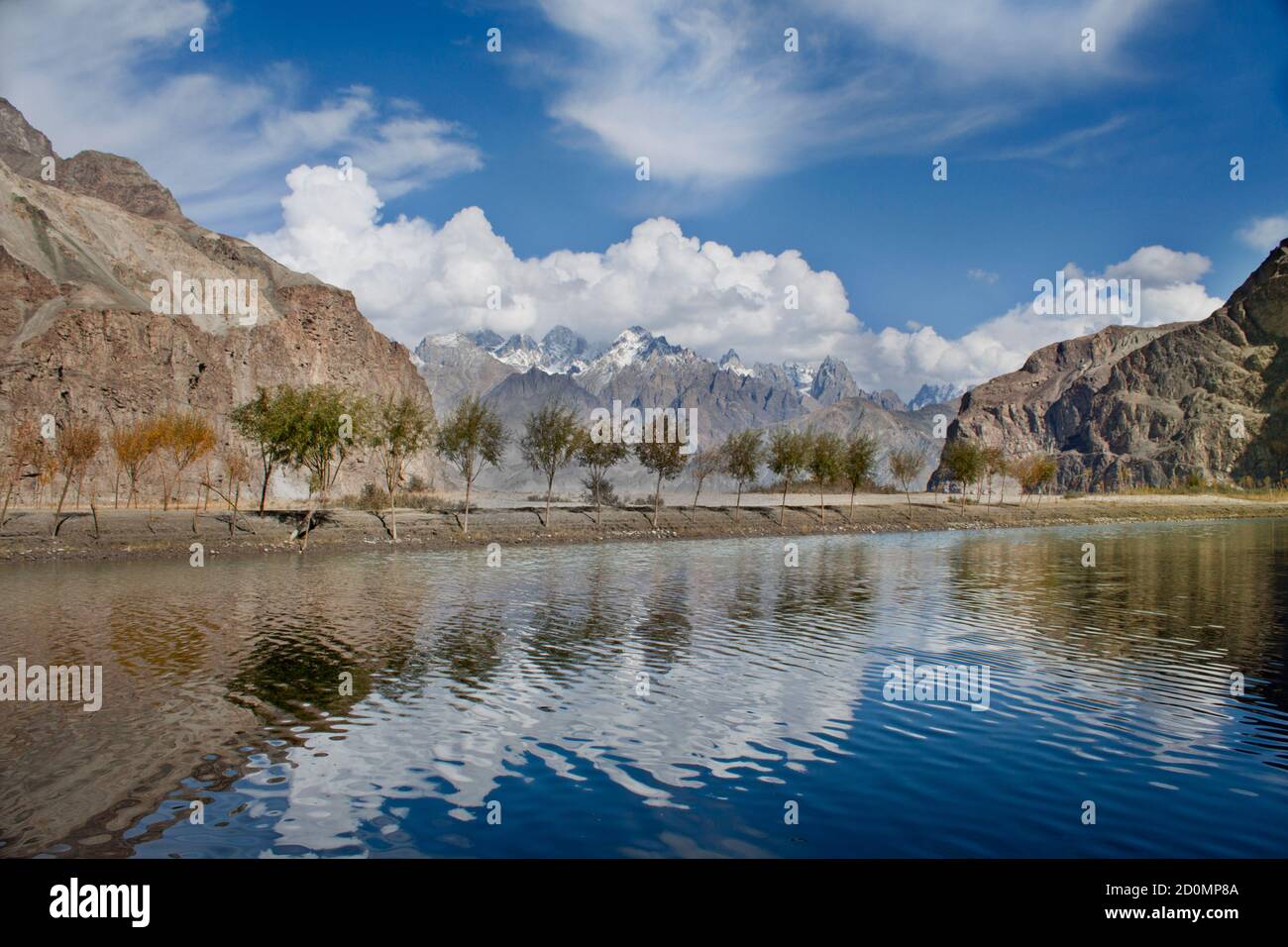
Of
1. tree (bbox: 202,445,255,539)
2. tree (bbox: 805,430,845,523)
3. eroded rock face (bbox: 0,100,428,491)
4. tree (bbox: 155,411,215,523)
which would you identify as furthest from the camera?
eroded rock face (bbox: 0,100,428,491)

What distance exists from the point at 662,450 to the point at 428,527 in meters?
25.8

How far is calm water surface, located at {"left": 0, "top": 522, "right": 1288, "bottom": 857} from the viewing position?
35.2 feet

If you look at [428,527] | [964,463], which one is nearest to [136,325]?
[428,527]

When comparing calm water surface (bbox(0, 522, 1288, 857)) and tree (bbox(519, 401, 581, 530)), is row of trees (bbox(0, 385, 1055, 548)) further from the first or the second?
calm water surface (bbox(0, 522, 1288, 857))

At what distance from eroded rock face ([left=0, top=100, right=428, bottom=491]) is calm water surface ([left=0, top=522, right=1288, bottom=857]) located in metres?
77.8

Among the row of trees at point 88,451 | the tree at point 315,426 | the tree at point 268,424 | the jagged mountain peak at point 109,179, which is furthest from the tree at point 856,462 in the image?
the jagged mountain peak at point 109,179

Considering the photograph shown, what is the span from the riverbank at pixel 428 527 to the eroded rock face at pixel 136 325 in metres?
36.2

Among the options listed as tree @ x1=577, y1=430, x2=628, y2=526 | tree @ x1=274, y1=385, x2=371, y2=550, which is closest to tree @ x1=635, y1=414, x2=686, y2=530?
tree @ x1=577, y1=430, x2=628, y2=526

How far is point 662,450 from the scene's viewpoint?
85062 millimetres

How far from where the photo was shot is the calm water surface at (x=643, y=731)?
10727 millimetres

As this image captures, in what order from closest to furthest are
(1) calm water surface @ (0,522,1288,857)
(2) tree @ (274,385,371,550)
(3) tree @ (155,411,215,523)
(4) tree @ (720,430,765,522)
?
(1) calm water surface @ (0,522,1288,857) → (2) tree @ (274,385,371,550) → (3) tree @ (155,411,215,523) → (4) tree @ (720,430,765,522)

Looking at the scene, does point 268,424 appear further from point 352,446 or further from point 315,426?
point 352,446

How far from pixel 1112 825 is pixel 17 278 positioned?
409ft

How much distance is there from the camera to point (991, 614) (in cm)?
2947
